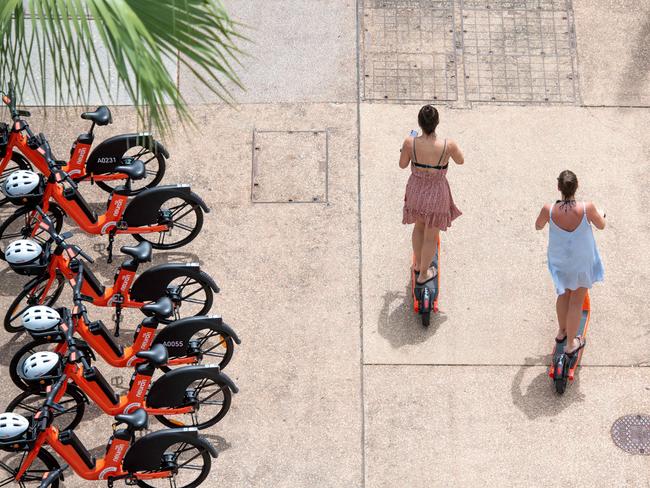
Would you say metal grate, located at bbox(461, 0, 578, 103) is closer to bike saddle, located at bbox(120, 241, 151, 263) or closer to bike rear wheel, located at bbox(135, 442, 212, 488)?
bike saddle, located at bbox(120, 241, 151, 263)

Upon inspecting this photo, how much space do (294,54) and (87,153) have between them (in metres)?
2.53

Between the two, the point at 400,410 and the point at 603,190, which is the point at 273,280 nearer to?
the point at 400,410

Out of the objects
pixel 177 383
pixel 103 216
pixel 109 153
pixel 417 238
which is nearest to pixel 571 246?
pixel 417 238

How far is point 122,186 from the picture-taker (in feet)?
32.6

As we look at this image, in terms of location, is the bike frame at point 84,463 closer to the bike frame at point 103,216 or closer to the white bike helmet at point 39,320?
the white bike helmet at point 39,320

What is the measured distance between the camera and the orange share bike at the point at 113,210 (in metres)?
9.64

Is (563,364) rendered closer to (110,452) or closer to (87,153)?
(110,452)

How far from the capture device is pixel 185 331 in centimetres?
881

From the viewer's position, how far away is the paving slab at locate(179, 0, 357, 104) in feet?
37.0

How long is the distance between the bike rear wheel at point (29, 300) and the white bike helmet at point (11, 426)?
62.2 inches


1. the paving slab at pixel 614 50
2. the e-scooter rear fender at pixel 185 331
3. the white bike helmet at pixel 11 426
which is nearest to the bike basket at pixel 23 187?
the e-scooter rear fender at pixel 185 331

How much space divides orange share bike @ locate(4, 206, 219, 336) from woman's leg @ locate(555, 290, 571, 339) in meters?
2.64

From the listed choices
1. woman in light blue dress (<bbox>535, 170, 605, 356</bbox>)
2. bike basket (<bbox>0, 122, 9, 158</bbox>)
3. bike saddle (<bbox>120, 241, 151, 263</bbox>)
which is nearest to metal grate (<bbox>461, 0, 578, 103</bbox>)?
woman in light blue dress (<bbox>535, 170, 605, 356</bbox>)

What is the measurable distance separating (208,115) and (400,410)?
361cm
